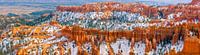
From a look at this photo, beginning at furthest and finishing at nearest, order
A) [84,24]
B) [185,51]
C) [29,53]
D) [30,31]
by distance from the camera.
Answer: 1. [84,24]
2. [30,31]
3. [29,53]
4. [185,51]

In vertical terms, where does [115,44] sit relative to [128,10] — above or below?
above

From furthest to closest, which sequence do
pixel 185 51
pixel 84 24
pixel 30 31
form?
1. pixel 84 24
2. pixel 30 31
3. pixel 185 51

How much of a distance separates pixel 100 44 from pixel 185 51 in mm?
22955

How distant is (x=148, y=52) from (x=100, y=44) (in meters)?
11.7

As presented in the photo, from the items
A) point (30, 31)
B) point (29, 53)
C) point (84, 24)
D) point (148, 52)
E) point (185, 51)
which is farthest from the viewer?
point (84, 24)

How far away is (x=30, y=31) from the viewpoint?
15200 centimetres

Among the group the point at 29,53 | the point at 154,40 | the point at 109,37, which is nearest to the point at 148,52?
the point at 154,40

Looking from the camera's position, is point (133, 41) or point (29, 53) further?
point (29, 53)

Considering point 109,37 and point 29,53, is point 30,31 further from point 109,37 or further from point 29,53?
point 109,37

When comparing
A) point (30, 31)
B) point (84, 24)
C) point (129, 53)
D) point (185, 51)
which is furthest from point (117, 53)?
point (84, 24)

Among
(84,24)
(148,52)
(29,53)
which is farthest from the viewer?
(84,24)

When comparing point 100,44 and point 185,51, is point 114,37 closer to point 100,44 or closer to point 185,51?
point 100,44

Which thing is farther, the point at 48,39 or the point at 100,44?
the point at 48,39

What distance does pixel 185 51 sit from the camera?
A: 98.1m
